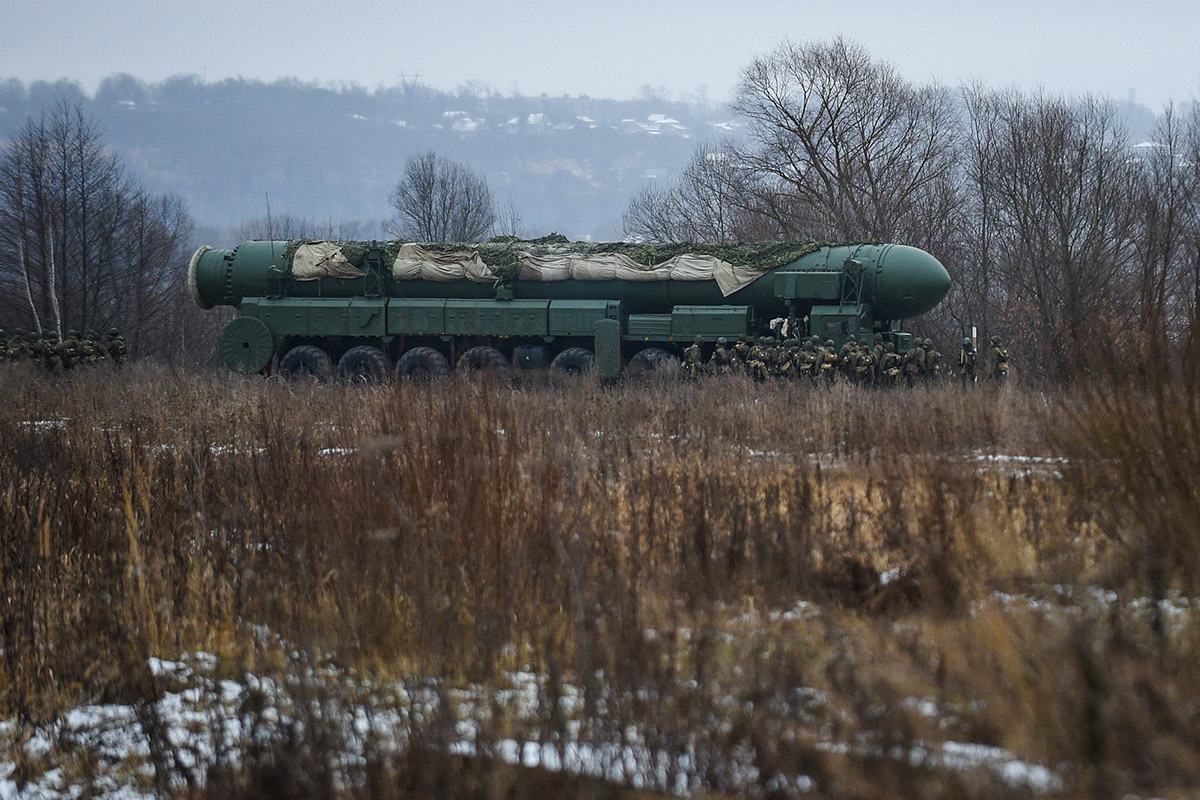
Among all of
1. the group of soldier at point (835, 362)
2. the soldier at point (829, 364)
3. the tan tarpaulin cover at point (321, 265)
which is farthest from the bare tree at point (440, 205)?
the soldier at point (829, 364)

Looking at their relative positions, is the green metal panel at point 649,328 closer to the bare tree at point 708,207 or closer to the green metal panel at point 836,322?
the green metal panel at point 836,322

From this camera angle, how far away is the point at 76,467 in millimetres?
7406

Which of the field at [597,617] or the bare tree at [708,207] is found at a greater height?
the bare tree at [708,207]

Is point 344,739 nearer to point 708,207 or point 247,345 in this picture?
point 247,345

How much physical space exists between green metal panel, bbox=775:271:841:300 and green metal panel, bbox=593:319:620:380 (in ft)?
9.76

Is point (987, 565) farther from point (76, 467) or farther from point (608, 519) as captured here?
point (76, 467)

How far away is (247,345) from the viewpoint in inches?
782

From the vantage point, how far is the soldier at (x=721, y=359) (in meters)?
16.6

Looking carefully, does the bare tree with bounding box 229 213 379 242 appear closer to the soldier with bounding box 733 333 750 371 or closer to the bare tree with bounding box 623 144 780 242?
the bare tree with bounding box 623 144 780 242

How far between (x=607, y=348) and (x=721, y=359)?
7.00 ft

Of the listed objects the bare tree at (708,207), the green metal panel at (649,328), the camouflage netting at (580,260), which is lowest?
the green metal panel at (649,328)

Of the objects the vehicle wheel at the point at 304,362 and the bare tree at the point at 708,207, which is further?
the bare tree at the point at 708,207

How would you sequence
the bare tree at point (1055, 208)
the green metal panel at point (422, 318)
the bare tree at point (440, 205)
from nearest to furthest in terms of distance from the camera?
the green metal panel at point (422, 318) → the bare tree at point (1055, 208) → the bare tree at point (440, 205)

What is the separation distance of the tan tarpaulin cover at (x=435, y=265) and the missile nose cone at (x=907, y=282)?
24.1 feet
